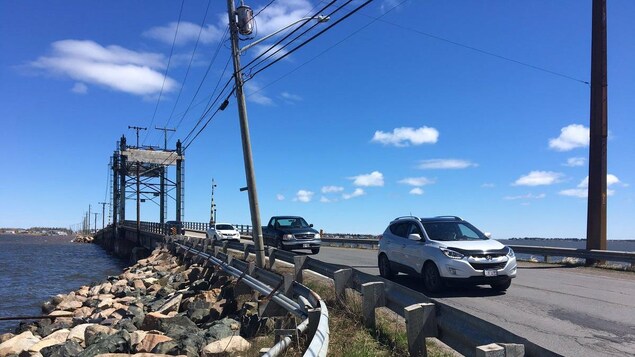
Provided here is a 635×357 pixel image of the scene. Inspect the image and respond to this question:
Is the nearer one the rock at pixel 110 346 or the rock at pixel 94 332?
the rock at pixel 110 346

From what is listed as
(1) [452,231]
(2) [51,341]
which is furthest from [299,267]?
(2) [51,341]

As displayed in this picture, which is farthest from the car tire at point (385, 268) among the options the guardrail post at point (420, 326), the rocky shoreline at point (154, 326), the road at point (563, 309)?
the guardrail post at point (420, 326)

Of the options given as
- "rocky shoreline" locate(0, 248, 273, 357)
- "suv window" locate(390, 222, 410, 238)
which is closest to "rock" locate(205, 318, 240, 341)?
"rocky shoreline" locate(0, 248, 273, 357)

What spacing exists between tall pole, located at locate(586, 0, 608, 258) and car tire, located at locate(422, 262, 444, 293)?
36.1ft

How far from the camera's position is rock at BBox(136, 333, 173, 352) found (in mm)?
8304

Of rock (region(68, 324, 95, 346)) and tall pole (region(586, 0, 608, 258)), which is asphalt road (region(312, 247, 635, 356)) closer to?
tall pole (region(586, 0, 608, 258))

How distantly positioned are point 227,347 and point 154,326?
431cm

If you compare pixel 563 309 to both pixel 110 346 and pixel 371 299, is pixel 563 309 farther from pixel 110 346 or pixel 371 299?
pixel 110 346

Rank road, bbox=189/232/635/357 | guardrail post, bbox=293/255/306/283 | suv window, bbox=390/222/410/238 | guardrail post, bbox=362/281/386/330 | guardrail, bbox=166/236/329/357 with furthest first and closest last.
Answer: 1. suv window, bbox=390/222/410/238
2. guardrail post, bbox=293/255/306/283
3. road, bbox=189/232/635/357
4. guardrail post, bbox=362/281/386/330
5. guardrail, bbox=166/236/329/357

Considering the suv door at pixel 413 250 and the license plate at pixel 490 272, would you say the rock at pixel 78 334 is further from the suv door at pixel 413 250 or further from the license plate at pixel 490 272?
the license plate at pixel 490 272

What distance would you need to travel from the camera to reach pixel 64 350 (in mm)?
9414

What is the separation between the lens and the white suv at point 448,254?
10562 millimetres

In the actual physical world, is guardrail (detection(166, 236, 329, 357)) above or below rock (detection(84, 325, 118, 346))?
above

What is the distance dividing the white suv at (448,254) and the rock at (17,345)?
8.70 meters
